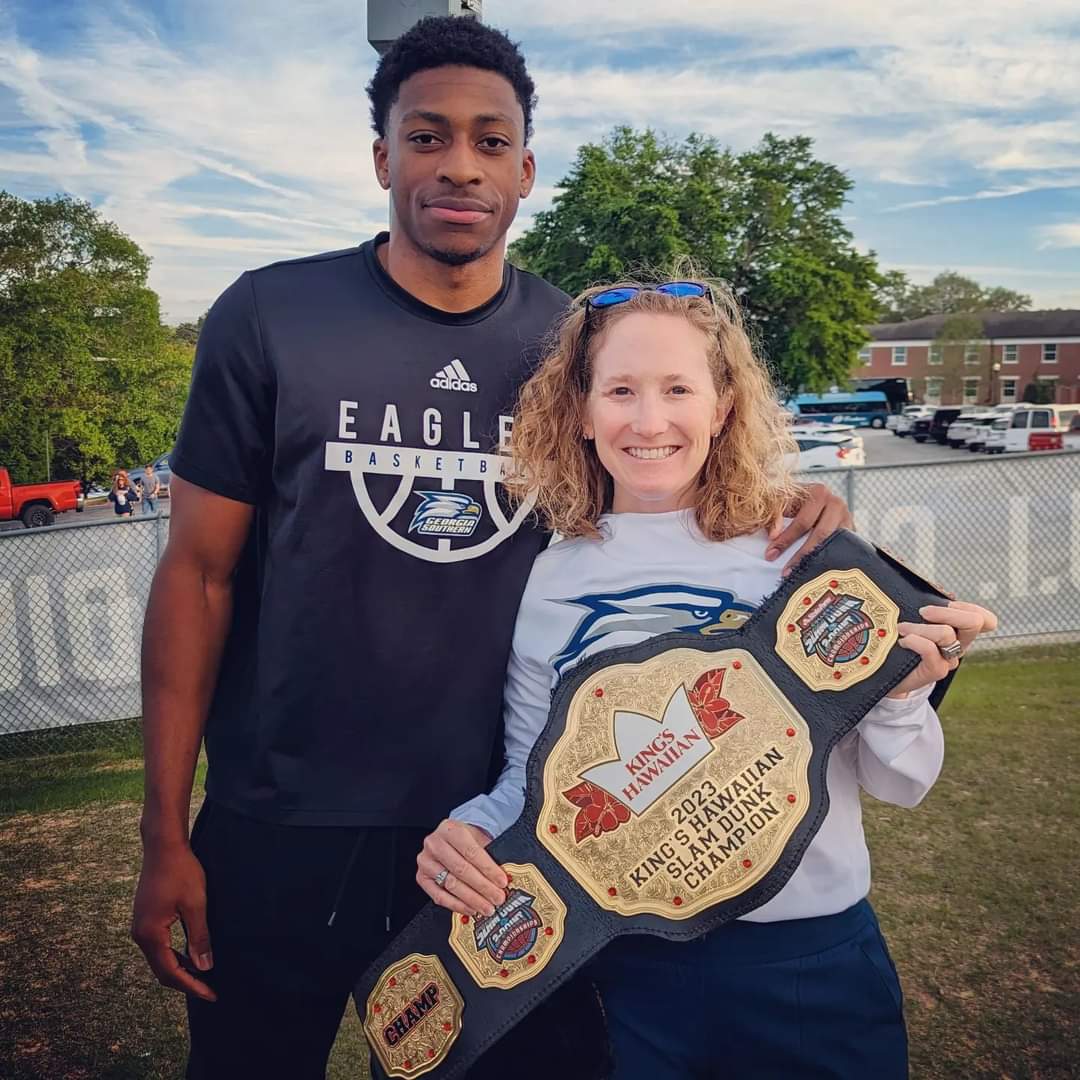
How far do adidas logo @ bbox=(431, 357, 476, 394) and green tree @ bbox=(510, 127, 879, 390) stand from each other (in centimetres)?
3017

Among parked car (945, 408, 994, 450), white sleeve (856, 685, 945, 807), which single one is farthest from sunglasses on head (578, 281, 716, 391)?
parked car (945, 408, 994, 450)

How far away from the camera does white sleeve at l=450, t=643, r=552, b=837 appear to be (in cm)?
156

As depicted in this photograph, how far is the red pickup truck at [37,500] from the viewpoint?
15734 mm

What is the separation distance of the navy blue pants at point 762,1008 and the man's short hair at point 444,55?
159 centimetres

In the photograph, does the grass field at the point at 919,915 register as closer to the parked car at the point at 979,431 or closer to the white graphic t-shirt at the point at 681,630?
the white graphic t-shirt at the point at 681,630

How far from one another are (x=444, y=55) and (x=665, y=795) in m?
1.38

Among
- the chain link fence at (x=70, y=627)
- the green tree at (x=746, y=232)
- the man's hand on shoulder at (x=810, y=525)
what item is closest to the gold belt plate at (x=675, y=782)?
the man's hand on shoulder at (x=810, y=525)

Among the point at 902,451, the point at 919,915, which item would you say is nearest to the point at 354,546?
the point at 919,915

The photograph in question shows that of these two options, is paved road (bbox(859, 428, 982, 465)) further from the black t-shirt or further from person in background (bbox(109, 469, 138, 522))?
the black t-shirt

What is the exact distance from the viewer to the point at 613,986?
1.51 m

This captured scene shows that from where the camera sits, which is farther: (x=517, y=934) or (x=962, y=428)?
(x=962, y=428)

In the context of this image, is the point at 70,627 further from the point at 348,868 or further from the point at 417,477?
the point at 417,477

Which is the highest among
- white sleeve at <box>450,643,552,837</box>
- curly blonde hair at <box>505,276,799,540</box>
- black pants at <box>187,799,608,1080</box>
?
curly blonde hair at <box>505,276,799,540</box>

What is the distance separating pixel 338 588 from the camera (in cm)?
169
